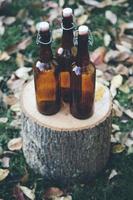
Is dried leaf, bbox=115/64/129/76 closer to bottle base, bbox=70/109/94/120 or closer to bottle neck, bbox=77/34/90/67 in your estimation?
bottle base, bbox=70/109/94/120

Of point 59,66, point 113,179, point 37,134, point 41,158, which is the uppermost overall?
point 59,66

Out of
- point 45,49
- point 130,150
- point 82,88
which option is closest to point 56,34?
point 130,150

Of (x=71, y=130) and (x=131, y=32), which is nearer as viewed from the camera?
(x=71, y=130)

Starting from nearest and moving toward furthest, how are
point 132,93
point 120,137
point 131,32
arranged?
point 120,137 → point 132,93 → point 131,32

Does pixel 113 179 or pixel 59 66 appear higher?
pixel 59 66

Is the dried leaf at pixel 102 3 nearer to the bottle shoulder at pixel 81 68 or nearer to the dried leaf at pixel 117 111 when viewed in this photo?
the dried leaf at pixel 117 111

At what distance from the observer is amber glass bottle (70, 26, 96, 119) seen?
2.47 m

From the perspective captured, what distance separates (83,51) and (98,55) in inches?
54.1

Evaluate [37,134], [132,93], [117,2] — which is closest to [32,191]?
[37,134]

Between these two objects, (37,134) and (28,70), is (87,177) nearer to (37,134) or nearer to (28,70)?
(37,134)

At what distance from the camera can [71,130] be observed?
2.53 meters

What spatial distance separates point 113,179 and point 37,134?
594mm

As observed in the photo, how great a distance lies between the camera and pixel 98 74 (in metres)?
3.59

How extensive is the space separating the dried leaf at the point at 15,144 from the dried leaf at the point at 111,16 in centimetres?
148
